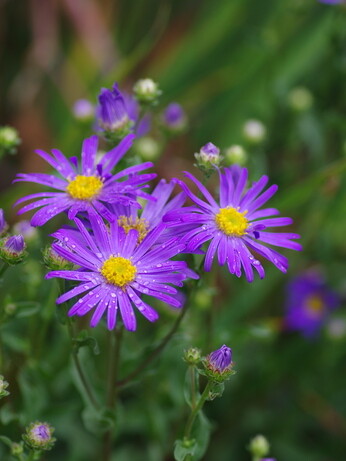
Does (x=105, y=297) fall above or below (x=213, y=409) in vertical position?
above

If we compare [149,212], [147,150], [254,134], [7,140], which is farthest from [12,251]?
[254,134]

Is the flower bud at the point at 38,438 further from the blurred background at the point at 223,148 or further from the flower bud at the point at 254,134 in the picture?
the flower bud at the point at 254,134

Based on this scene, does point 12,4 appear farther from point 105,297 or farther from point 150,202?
point 105,297

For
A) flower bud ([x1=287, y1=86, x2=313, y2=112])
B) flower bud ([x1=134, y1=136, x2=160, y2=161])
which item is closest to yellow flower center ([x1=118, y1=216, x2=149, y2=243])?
flower bud ([x1=134, y1=136, x2=160, y2=161])

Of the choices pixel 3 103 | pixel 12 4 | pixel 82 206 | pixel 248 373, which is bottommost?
pixel 248 373

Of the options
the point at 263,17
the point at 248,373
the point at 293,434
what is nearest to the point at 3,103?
the point at 263,17
